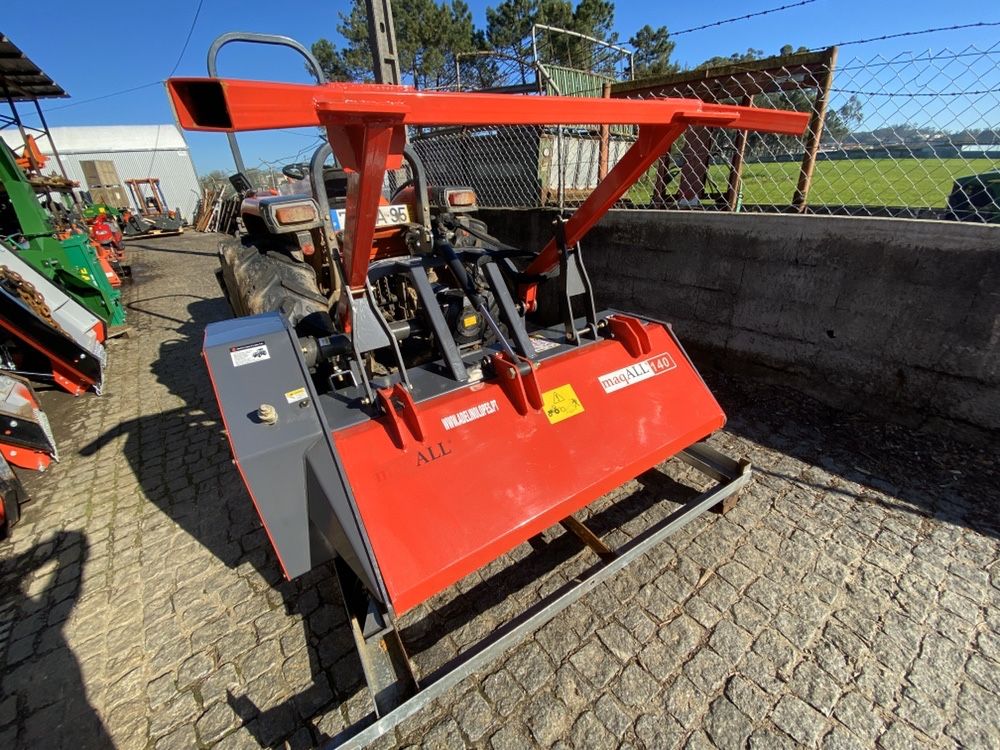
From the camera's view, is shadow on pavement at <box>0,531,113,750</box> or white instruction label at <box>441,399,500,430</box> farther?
white instruction label at <box>441,399,500,430</box>

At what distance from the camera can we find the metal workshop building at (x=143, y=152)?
28.4 metres

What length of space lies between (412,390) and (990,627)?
238 centimetres

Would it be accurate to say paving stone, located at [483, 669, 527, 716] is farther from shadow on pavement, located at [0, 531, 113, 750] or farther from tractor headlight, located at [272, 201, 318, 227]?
tractor headlight, located at [272, 201, 318, 227]

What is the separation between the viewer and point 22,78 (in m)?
8.95

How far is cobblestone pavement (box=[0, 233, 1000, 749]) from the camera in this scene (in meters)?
1.53

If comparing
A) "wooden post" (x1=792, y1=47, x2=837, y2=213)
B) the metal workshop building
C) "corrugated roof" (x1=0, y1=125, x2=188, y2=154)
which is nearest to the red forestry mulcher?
"wooden post" (x1=792, y1=47, x2=837, y2=213)

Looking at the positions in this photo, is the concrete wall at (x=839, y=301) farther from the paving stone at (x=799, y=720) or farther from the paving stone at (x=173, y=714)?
the paving stone at (x=173, y=714)

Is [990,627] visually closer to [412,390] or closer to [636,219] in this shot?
[412,390]

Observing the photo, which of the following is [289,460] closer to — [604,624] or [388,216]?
[604,624]

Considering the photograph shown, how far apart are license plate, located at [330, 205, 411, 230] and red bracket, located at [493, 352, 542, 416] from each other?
174 centimetres

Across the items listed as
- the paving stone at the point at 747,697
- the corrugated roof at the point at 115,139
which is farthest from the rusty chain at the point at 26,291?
the corrugated roof at the point at 115,139

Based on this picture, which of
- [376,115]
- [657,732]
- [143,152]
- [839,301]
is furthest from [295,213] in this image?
[143,152]

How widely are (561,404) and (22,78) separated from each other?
13.2 metres

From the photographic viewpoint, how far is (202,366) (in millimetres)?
4727
